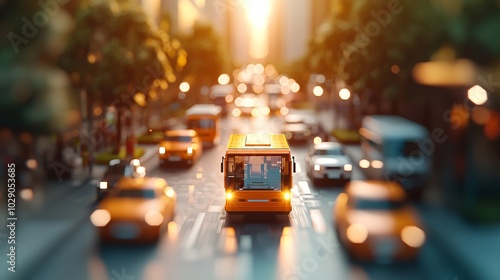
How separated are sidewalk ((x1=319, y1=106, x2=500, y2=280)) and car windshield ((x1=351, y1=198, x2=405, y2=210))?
64.7 inches

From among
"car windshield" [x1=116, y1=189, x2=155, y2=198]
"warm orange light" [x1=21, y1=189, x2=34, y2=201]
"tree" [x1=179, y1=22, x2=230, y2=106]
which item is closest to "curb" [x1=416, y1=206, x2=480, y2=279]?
"car windshield" [x1=116, y1=189, x2=155, y2=198]

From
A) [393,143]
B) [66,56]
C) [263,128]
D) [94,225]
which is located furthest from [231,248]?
[263,128]

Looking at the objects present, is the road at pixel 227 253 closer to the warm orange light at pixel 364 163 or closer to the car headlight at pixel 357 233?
the car headlight at pixel 357 233

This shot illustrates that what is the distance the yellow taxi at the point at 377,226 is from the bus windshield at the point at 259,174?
2465 millimetres

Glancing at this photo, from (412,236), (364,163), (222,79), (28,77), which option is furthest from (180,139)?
(222,79)

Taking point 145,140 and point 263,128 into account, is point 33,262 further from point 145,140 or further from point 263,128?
point 263,128

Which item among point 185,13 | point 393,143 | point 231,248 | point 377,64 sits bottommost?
point 231,248

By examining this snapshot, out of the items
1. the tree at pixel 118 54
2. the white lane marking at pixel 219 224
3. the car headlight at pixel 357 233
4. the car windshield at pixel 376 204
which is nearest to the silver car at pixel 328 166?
the white lane marking at pixel 219 224

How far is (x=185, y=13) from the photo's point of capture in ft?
308

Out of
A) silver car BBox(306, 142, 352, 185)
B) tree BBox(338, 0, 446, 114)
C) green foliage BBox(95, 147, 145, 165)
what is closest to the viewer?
silver car BBox(306, 142, 352, 185)

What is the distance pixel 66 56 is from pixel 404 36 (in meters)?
15.8

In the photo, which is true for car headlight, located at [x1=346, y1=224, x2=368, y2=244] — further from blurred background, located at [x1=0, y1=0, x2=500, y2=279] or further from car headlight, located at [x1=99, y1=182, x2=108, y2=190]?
car headlight, located at [x1=99, y1=182, x2=108, y2=190]

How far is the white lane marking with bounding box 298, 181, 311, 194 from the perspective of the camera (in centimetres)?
2614

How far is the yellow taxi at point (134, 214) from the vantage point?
18891 mm
